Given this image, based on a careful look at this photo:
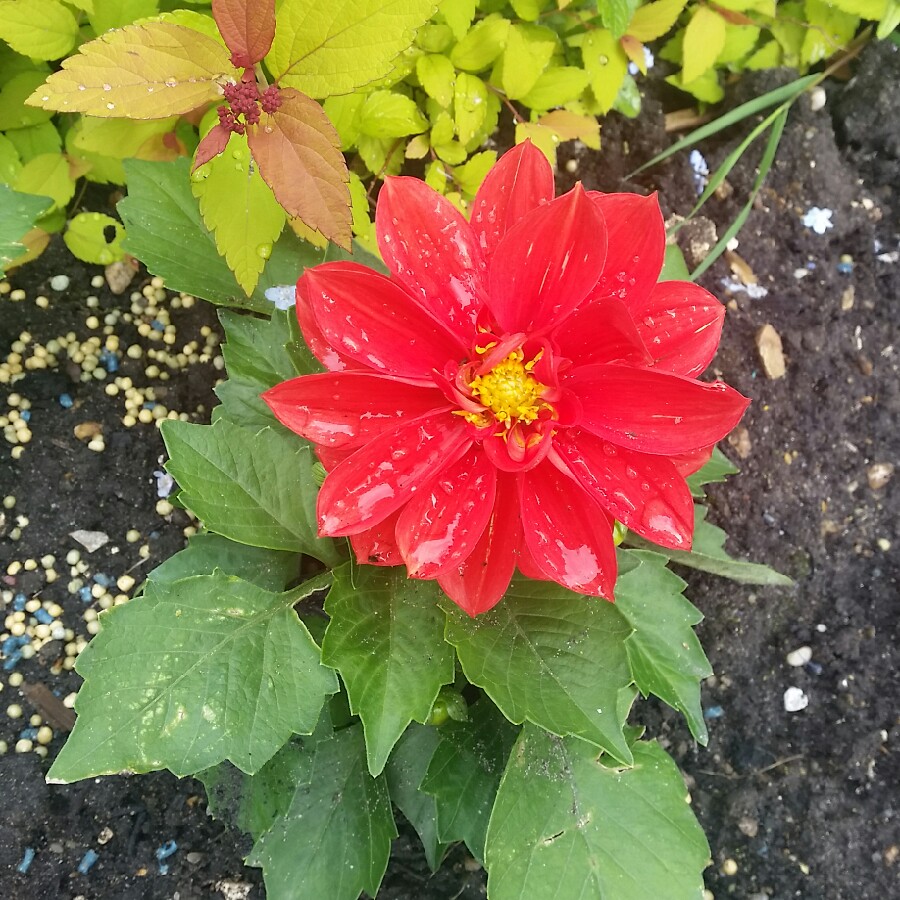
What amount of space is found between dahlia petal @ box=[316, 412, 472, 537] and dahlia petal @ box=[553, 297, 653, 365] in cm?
14

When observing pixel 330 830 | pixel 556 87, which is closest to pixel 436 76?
pixel 556 87

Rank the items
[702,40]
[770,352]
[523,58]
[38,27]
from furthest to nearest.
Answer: [770,352] → [702,40] → [523,58] → [38,27]

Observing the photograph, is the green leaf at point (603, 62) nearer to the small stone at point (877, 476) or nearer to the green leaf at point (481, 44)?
the green leaf at point (481, 44)

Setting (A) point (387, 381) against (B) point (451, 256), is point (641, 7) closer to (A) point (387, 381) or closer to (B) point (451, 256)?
(B) point (451, 256)

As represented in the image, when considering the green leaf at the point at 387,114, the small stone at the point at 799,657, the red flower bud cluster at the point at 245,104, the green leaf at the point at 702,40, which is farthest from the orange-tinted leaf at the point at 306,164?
the small stone at the point at 799,657

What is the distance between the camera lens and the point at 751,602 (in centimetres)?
155

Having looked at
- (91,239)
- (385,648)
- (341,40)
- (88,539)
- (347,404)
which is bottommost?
(88,539)

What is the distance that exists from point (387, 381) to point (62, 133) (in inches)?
34.5

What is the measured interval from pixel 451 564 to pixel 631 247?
0.36 metres

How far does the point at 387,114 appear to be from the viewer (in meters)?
1.25

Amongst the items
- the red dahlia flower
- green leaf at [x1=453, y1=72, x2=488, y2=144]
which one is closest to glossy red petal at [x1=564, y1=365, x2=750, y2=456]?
the red dahlia flower

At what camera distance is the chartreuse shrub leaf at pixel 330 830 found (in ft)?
3.88

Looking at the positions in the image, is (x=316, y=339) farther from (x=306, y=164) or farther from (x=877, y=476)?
(x=877, y=476)

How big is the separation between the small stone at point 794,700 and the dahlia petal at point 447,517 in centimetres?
98
